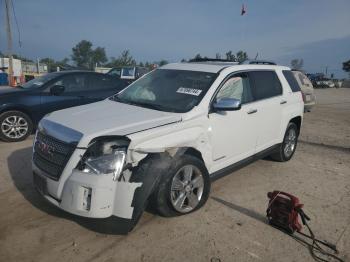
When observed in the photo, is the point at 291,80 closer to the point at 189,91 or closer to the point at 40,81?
the point at 189,91

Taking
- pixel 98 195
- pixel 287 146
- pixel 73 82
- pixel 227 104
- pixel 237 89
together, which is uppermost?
pixel 237 89

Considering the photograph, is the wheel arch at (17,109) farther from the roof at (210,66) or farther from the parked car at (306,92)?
the parked car at (306,92)

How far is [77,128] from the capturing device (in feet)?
11.1

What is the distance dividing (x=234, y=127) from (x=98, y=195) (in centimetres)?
214

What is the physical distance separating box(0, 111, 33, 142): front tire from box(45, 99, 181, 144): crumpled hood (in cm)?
370

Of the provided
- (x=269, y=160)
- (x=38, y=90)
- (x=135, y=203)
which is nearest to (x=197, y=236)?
(x=135, y=203)

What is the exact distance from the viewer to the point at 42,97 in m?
7.58

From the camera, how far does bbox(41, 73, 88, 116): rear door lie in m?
7.61

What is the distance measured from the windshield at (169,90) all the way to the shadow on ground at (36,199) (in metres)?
1.50

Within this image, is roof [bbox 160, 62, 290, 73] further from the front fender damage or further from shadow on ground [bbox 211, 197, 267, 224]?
shadow on ground [bbox 211, 197, 267, 224]

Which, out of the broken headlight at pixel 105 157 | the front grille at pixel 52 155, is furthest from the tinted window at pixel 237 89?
the front grille at pixel 52 155

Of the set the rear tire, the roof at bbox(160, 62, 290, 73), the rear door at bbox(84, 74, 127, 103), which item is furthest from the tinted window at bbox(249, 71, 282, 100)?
the rear door at bbox(84, 74, 127, 103)

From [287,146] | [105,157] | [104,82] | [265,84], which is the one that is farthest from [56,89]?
[287,146]

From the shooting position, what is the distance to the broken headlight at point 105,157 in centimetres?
309
